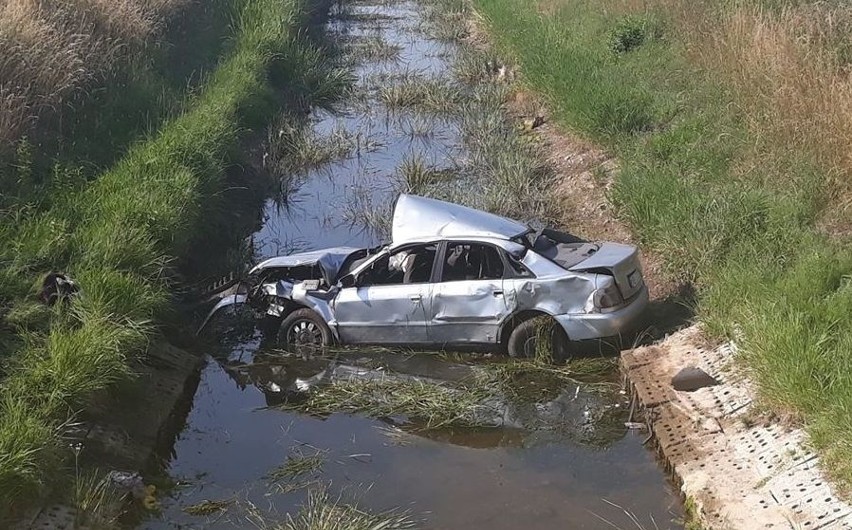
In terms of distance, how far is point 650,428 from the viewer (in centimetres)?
845

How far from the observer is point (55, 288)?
9.32m

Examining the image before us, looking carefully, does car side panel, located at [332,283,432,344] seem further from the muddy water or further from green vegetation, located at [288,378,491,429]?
green vegetation, located at [288,378,491,429]

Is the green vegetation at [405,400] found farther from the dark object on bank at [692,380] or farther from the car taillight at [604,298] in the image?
the dark object on bank at [692,380]

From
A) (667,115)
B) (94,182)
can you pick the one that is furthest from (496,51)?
(94,182)

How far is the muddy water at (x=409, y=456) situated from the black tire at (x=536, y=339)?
1.23 ft

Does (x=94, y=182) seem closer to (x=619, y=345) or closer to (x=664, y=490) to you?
(x=619, y=345)

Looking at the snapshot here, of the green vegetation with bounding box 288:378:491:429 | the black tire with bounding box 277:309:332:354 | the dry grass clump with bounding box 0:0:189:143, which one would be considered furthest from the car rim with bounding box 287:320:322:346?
the dry grass clump with bounding box 0:0:189:143

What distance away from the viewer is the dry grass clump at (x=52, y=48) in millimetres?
13558

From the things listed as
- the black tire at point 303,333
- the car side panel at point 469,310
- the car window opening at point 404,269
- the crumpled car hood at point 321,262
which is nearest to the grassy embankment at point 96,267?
the crumpled car hood at point 321,262

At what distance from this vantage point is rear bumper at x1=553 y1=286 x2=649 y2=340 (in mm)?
9453

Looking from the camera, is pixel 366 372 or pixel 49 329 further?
pixel 366 372

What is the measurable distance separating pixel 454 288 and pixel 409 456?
2105mm

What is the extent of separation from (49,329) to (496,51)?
55.7ft

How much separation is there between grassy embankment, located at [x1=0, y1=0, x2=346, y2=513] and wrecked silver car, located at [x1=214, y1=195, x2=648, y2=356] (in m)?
1.36
